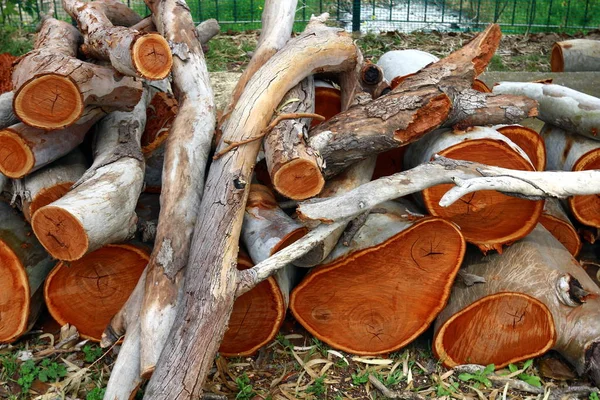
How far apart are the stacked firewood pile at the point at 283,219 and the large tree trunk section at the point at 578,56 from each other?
2.97 metres

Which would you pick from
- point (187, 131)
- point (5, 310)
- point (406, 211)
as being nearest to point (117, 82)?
point (187, 131)

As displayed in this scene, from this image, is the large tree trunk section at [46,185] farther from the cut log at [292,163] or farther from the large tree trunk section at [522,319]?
the large tree trunk section at [522,319]

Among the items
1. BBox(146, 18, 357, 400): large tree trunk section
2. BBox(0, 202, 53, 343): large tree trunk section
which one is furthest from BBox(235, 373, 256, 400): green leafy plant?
BBox(0, 202, 53, 343): large tree trunk section

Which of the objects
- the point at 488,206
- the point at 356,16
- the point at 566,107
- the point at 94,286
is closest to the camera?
the point at 488,206

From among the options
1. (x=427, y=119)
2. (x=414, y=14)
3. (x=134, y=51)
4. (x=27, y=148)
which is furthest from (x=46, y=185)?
(x=414, y=14)

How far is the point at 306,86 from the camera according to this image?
3791 millimetres

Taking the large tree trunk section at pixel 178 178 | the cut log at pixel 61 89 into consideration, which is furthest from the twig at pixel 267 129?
the cut log at pixel 61 89

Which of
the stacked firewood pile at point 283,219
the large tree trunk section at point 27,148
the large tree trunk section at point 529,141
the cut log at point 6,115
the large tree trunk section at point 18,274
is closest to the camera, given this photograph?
the stacked firewood pile at point 283,219

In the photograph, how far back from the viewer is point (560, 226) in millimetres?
3844

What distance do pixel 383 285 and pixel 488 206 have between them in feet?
2.02

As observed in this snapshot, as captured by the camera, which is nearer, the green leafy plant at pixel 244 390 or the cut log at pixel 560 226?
the green leafy plant at pixel 244 390

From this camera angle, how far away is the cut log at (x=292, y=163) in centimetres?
307

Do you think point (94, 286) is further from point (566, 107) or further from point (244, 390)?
point (566, 107)

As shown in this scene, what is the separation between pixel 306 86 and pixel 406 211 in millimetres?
885
